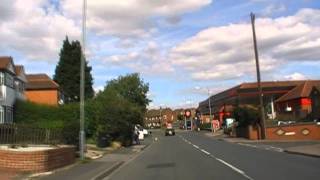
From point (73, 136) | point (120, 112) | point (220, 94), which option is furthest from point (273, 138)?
point (220, 94)

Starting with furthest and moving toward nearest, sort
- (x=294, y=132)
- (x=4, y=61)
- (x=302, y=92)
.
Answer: (x=302, y=92)
(x=294, y=132)
(x=4, y=61)

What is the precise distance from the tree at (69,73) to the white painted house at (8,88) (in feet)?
97.4

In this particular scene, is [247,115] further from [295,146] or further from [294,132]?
[295,146]

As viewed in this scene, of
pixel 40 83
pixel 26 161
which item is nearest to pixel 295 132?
pixel 40 83

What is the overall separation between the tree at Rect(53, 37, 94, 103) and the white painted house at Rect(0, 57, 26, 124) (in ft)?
97.4

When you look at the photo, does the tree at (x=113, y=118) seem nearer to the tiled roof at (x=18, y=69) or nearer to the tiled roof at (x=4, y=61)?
the tiled roof at (x=4, y=61)

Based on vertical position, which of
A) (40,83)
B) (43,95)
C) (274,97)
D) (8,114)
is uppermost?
(274,97)

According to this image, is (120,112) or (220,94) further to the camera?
(220,94)

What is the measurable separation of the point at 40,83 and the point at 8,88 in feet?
91.3

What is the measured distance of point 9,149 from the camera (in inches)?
859

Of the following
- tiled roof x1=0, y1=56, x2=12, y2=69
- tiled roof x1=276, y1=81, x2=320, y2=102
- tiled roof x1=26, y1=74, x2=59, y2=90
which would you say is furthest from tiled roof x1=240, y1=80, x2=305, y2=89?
tiled roof x1=0, y1=56, x2=12, y2=69

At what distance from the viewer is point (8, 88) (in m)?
58.4

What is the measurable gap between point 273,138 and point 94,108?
2081 centimetres

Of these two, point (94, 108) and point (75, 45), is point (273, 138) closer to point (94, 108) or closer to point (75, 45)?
point (94, 108)
